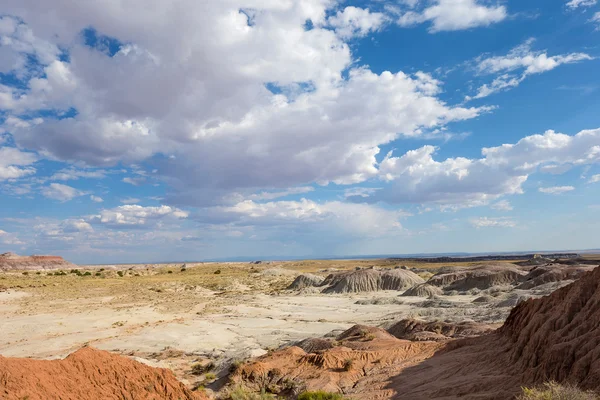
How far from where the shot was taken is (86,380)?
1359cm

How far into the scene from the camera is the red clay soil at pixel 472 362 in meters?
13.2

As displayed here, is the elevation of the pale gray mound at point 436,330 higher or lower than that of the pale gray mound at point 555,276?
lower

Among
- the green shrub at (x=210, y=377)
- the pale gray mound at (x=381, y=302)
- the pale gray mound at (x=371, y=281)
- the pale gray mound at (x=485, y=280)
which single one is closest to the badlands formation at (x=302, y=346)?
the green shrub at (x=210, y=377)

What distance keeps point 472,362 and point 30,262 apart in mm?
150782

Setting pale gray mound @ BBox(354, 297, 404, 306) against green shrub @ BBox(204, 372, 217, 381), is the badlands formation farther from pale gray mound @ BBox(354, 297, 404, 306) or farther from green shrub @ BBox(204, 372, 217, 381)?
pale gray mound @ BBox(354, 297, 404, 306)

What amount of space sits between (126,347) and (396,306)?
2708cm

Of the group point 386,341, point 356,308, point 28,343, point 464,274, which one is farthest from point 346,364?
point 464,274

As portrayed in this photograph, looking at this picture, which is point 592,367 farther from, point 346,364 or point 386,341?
point 386,341

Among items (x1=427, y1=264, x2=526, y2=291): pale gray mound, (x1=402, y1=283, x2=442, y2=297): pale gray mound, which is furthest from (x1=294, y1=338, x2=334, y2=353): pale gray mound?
(x1=427, y1=264, x2=526, y2=291): pale gray mound

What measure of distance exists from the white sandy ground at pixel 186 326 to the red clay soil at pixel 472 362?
5.14m

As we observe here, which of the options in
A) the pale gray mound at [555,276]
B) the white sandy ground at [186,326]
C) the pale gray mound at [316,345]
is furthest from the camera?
the pale gray mound at [555,276]

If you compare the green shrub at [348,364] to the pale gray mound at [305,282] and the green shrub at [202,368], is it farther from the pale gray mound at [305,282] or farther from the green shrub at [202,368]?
the pale gray mound at [305,282]

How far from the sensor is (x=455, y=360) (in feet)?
57.7

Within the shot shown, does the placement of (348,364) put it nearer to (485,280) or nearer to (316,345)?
(316,345)
